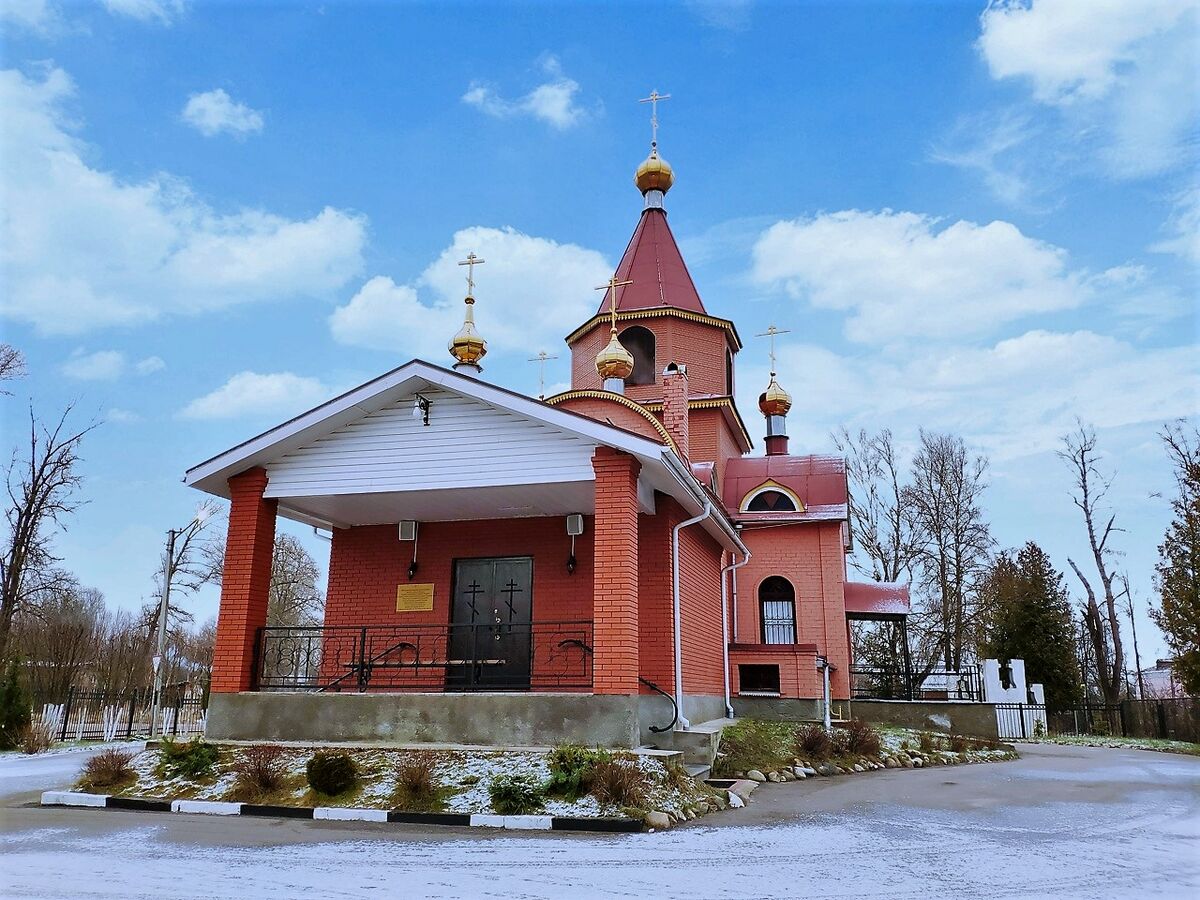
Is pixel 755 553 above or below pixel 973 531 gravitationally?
below

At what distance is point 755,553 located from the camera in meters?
17.7

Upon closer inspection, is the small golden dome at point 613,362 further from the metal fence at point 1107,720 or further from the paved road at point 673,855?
the metal fence at point 1107,720

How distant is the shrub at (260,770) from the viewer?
8.01 m

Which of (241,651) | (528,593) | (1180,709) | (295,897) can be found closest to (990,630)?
(1180,709)

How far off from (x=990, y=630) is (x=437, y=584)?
63.1 ft

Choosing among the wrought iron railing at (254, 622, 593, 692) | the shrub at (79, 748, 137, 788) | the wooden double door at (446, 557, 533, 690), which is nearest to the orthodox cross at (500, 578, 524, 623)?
the wooden double door at (446, 557, 533, 690)

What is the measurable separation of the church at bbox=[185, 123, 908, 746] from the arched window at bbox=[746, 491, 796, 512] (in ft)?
7.97

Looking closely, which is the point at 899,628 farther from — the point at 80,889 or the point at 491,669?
the point at 80,889

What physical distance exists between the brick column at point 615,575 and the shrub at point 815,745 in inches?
181

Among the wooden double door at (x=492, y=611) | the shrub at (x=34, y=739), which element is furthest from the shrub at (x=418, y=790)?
the shrub at (x=34, y=739)

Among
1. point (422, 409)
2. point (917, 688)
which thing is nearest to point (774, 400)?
point (917, 688)

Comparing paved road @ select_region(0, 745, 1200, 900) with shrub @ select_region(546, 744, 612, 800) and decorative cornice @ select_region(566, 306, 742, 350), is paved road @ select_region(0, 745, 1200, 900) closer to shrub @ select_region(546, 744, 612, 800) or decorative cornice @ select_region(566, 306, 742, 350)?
shrub @ select_region(546, 744, 612, 800)

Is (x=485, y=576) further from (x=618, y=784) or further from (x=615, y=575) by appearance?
(x=618, y=784)

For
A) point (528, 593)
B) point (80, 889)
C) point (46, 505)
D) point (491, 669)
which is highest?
point (46, 505)
